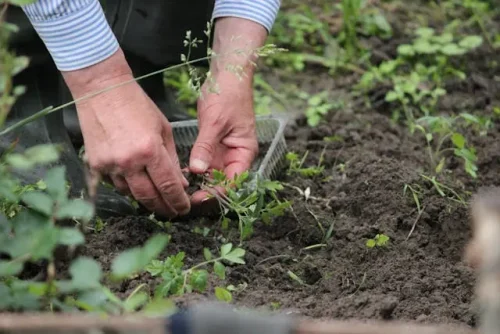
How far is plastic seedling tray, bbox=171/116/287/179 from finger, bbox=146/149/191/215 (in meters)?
0.33

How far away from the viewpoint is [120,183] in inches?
86.4

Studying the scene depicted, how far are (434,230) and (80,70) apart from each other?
0.93m

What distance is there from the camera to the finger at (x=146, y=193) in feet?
7.06

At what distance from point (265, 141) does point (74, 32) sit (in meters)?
0.80

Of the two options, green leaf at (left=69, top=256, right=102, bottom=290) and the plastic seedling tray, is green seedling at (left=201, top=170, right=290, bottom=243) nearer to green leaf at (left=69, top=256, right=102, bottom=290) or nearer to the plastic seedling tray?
the plastic seedling tray

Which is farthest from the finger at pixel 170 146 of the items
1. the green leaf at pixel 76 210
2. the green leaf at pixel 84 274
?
the green leaf at pixel 84 274

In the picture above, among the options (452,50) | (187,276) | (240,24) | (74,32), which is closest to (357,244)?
(187,276)

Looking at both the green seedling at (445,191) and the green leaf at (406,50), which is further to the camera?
the green leaf at (406,50)

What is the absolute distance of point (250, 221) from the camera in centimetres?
221

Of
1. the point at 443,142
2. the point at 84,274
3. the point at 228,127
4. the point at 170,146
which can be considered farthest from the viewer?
the point at 443,142

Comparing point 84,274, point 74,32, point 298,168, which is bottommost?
point 298,168

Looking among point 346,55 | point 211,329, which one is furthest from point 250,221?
point 346,55

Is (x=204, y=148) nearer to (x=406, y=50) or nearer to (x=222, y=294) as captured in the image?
(x=222, y=294)

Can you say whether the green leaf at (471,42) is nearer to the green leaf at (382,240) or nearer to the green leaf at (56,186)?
the green leaf at (382,240)
